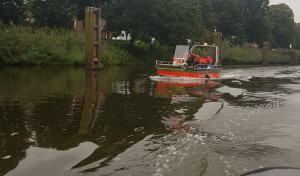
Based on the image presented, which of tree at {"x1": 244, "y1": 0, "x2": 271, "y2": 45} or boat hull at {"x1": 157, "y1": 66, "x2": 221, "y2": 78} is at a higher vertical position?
tree at {"x1": 244, "y1": 0, "x2": 271, "y2": 45}

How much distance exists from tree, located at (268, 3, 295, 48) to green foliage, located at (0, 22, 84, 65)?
7100 cm

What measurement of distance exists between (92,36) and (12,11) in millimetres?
18488

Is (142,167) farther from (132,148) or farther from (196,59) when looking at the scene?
(196,59)

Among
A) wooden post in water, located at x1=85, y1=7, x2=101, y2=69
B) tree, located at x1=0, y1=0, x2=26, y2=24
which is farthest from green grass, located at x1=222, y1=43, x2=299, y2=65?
wooden post in water, located at x1=85, y1=7, x2=101, y2=69

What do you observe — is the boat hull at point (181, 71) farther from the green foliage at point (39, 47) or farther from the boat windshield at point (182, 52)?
the green foliage at point (39, 47)

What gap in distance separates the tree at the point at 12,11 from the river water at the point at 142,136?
91.2 ft

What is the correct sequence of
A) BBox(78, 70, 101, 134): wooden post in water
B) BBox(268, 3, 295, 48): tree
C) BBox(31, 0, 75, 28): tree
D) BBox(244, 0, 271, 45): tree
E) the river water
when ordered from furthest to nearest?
BBox(268, 3, 295, 48): tree → BBox(244, 0, 271, 45): tree → BBox(31, 0, 75, 28): tree → BBox(78, 70, 101, 134): wooden post in water → the river water

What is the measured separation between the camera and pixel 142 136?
21.5 feet

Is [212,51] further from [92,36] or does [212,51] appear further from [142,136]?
[142,136]

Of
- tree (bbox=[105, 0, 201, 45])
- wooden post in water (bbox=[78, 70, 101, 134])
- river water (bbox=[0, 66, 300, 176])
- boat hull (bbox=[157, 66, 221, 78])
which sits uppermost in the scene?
tree (bbox=[105, 0, 201, 45])

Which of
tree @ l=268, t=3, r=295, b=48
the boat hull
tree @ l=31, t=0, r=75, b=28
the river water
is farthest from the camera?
tree @ l=268, t=3, r=295, b=48

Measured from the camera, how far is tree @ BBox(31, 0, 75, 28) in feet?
121

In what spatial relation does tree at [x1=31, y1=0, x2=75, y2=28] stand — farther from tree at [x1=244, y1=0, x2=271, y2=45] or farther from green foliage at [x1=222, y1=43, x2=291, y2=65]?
tree at [x1=244, y1=0, x2=271, y2=45]

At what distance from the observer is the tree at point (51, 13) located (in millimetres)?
37031
